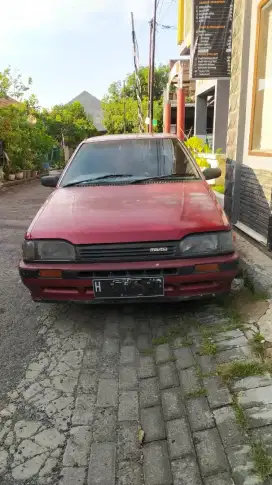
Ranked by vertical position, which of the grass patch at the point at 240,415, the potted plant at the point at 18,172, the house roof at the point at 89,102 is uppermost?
the house roof at the point at 89,102

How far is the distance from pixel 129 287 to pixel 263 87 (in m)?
3.58

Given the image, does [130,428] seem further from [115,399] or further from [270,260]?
[270,260]

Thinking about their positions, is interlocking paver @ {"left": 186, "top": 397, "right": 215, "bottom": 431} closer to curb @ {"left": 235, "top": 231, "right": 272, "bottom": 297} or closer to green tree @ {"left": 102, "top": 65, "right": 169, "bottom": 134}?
curb @ {"left": 235, "top": 231, "right": 272, "bottom": 297}

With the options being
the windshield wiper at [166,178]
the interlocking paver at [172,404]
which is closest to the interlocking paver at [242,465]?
the interlocking paver at [172,404]

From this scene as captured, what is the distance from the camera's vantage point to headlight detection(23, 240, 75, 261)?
2.95 meters

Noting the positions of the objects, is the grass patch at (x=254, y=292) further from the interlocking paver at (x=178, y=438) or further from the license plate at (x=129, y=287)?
the interlocking paver at (x=178, y=438)

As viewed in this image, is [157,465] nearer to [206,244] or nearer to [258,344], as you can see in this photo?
[258,344]

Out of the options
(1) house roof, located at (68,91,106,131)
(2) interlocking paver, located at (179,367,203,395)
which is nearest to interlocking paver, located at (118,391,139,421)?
(2) interlocking paver, located at (179,367,203,395)

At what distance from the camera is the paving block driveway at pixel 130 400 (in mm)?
1786

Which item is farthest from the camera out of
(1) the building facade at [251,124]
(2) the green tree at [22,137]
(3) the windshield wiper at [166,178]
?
(2) the green tree at [22,137]

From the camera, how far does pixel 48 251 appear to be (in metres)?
2.99

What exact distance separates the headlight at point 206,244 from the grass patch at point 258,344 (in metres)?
0.67

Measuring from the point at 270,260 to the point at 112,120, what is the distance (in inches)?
2040

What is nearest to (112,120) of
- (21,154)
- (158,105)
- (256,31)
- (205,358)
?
(158,105)
